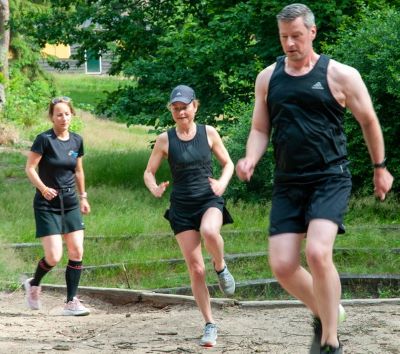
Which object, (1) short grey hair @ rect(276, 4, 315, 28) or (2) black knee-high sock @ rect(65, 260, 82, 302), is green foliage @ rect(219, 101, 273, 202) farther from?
(1) short grey hair @ rect(276, 4, 315, 28)

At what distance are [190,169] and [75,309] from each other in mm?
2458

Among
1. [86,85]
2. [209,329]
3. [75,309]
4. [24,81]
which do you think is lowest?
[75,309]

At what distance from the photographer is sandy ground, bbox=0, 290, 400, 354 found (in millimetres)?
7895

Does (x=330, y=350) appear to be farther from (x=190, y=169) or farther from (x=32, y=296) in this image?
(x=32, y=296)

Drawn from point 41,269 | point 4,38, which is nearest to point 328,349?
point 41,269

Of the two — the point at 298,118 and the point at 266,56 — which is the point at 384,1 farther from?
the point at 298,118

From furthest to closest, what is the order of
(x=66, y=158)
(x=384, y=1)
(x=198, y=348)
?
(x=384, y=1)
(x=66, y=158)
(x=198, y=348)

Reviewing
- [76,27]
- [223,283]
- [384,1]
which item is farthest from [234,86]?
[223,283]

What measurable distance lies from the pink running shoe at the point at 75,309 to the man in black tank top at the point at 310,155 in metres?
3.77

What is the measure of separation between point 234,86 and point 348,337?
1154 cm

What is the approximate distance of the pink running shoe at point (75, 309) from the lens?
10062 millimetres

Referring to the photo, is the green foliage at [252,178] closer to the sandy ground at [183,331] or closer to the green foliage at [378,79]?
the green foliage at [378,79]

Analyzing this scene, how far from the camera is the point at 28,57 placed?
36719 mm

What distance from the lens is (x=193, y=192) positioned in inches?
326
